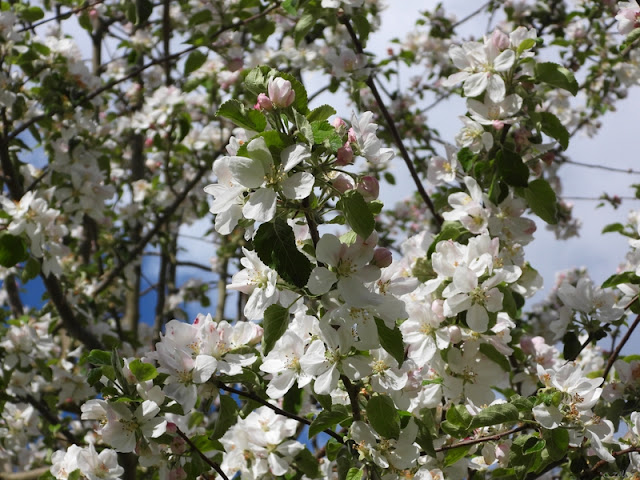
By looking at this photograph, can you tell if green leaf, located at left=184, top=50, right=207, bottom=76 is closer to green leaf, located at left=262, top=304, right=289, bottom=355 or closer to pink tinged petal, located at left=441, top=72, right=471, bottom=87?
pink tinged petal, located at left=441, top=72, right=471, bottom=87

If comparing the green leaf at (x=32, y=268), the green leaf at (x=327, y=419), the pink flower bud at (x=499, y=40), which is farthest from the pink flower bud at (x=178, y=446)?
the green leaf at (x=32, y=268)

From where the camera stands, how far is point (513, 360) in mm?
2031

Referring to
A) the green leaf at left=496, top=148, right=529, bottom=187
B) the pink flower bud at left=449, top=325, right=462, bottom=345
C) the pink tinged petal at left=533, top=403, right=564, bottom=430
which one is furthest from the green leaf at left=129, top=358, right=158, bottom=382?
the green leaf at left=496, top=148, right=529, bottom=187

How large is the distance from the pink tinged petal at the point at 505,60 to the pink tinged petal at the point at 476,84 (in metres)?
0.04

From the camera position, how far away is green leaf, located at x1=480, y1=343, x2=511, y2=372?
153 cm

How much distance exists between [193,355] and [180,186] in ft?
11.0

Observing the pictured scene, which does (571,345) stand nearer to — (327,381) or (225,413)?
(327,381)

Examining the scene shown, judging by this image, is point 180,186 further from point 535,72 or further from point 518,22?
point 535,72

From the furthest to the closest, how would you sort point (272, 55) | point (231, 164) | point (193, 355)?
point (272, 55) → point (193, 355) → point (231, 164)

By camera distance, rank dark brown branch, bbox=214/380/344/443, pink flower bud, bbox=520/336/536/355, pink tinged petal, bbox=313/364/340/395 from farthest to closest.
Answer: pink flower bud, bbox=520/336/536/355 → dark brown branch, bbox=214/380/344/443 → pink tinged petal, bbox=313/364/340/395

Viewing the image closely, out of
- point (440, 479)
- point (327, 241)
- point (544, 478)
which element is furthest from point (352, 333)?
point (544, 478)

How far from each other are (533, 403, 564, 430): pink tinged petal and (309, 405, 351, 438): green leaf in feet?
1.30

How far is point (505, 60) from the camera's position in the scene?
1740 mm

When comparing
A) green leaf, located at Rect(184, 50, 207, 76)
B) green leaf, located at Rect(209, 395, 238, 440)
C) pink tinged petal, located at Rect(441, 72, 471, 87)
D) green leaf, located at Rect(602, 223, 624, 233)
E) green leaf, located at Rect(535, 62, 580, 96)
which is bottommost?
green leaf, located at Rect(209, 395, 238, 440)
